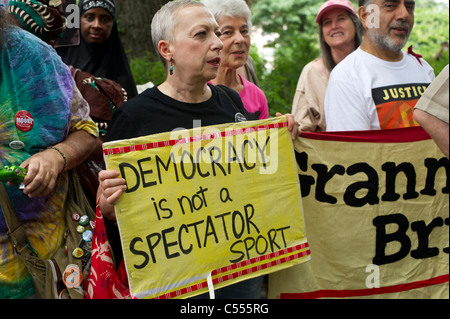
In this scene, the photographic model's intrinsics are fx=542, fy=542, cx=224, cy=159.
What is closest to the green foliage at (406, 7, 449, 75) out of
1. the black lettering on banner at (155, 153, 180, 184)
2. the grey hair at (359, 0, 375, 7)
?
the grey hair at (359, 0, 375, 7)

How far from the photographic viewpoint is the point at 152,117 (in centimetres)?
267

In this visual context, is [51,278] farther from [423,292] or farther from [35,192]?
[423,292]

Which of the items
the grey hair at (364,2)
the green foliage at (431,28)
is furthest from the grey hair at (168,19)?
the green foliage at (431,28)

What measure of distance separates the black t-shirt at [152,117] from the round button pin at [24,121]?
37cm

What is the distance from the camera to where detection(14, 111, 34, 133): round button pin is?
2412mm

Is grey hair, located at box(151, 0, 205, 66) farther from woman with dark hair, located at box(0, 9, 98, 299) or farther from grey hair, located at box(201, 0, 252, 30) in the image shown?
grey hair, located at box(201, 0, 252, 30)

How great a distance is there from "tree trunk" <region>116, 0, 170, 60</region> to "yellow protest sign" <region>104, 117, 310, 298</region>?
440 cm

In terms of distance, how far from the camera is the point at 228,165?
9.02 ft

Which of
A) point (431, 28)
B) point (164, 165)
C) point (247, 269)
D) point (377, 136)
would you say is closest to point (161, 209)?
point (164, 165)

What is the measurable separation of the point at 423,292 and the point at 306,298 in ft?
2.75

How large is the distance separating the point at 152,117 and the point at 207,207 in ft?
1.71

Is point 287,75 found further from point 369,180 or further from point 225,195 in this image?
point 225,195

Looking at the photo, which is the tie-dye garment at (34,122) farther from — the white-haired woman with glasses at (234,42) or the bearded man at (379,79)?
the bearded man at (379,79)
